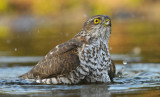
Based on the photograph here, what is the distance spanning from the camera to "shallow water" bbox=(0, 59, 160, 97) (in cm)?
723

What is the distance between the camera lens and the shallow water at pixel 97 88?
7230 mm

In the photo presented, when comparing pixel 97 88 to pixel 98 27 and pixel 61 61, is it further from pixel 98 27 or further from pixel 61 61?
pixel 98 27

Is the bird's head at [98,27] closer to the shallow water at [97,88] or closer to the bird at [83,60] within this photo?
the bird at [83,60]

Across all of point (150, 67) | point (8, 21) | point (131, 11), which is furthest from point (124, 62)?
point (131, 11)

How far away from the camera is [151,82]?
844 centimetres

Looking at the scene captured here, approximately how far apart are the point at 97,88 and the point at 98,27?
→ 4.00ft

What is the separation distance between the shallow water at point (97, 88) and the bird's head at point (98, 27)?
36.5 inches

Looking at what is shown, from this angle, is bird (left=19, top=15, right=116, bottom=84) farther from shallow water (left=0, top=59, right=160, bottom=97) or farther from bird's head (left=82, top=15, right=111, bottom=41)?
shallow water (left=0, top=59, right=160, bottom=97)

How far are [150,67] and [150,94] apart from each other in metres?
3.68

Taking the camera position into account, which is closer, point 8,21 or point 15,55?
point 15,55

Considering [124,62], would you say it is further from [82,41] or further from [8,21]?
[8,21]

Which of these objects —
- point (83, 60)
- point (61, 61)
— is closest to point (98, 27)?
point (83, 60)

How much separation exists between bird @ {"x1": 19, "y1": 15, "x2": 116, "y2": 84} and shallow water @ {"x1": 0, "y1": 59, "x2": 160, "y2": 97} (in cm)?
21

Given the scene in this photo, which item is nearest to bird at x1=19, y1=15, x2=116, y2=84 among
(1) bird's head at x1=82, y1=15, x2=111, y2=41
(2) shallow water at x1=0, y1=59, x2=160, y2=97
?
(1) bird's head at x1=82, y1=15, x2=111, y2=41
